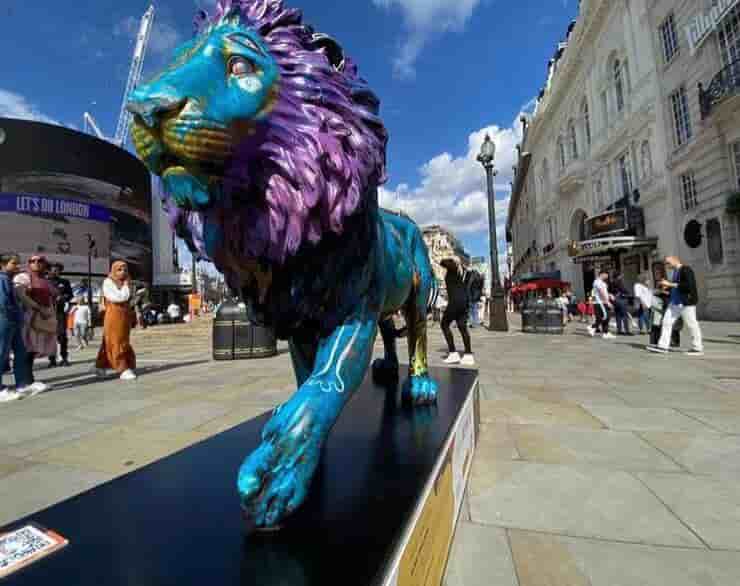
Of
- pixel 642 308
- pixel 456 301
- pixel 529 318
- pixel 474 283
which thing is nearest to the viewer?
pixel 456 301

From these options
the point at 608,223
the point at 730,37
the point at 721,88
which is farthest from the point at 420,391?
the point at 608,223

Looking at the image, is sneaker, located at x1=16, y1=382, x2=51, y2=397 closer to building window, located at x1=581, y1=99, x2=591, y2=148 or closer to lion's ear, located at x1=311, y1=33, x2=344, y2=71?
→ lion's ear, located at x1=311, y1=33, x2=344, y2=71

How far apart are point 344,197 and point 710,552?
1.78 metres

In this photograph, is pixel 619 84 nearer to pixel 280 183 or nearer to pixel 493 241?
pixel 493 241

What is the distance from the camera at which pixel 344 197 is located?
40.0 inches

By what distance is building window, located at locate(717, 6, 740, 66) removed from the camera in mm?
12500

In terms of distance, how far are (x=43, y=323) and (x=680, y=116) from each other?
70.3ft

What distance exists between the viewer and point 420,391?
213cm

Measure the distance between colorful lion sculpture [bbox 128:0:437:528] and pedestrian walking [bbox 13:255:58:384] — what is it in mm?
5871

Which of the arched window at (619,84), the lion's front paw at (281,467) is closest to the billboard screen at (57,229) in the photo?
the arched window at (619,84)

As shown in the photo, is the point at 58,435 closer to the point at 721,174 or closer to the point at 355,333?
the point at 355,333

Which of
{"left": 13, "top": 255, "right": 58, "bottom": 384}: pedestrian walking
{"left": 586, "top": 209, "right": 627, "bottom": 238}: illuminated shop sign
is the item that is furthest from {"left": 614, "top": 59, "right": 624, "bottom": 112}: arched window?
{"left": 13, "top": 255, "right": 58, "bottom": 384}: pedestrian walking

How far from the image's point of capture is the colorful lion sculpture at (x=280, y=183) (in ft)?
2.79

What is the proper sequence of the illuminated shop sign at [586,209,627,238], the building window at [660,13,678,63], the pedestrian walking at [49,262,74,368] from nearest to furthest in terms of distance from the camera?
the pedestrian walking at [49,262,74,368] < the building window at [660,13,678,63] < the illuminated shop sign at [586,209,627,238]
